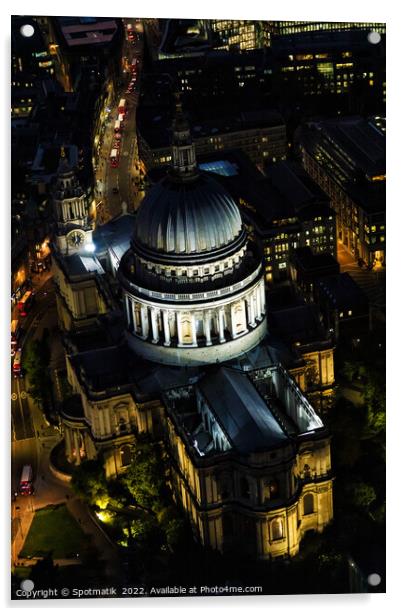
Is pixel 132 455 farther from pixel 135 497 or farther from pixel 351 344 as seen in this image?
pixel 351 344

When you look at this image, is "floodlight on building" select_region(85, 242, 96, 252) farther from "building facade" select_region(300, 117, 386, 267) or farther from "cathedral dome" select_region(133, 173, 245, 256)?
"building facade" select_region(300, 117, 386, 267)

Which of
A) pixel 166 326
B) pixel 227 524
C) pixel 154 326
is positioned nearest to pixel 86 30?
pixel 154 326

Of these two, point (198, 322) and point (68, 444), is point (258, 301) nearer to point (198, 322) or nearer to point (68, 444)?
point (198, 322)

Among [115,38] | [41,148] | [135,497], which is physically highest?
[115,38]

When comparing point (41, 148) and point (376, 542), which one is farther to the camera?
point (41, 148)

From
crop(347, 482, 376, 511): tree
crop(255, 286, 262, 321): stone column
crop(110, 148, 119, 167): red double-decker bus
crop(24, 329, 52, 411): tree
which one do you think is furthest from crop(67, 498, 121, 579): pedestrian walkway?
crop(110, 148, 119, 167): red double-decker bus

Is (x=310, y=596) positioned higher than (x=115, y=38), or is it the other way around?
(x=115, y=38)

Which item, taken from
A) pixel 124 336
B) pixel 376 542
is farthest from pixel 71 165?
pixel 376 542
